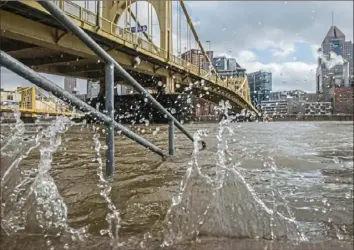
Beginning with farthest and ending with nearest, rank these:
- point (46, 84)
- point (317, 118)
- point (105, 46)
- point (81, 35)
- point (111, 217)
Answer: point (317, 118) < point (105, 46) < point (81, 35) < point (46, 84) < point (111, 217)

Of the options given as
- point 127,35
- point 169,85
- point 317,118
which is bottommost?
point 317,118

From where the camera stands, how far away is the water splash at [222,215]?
1725 mm

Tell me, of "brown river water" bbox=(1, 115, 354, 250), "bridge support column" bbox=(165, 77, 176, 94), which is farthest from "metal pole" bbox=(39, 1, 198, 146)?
"bridge support column" bbox=(165, 77, 176, 94)

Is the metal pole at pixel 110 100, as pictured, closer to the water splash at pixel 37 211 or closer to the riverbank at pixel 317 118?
the water splash at pixel 37 211

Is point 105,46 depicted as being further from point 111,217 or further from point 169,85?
point 111,217

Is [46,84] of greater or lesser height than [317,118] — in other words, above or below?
above

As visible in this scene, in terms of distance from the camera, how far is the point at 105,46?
15555mm

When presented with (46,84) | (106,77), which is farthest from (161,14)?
(46,84)

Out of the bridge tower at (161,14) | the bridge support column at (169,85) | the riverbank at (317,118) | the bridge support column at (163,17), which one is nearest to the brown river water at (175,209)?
the bridge support column at (169,85)

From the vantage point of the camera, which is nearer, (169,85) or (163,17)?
(169,85)

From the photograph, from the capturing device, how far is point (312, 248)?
1557 millimetres

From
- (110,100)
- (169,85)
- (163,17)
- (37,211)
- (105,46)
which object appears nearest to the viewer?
(37,211)

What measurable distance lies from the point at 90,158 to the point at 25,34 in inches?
352

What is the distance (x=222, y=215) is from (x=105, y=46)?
14.4 meters
